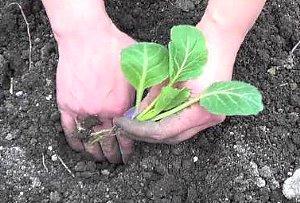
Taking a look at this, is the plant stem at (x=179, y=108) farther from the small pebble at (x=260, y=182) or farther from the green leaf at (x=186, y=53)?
the small pebble at (x=260, y=182)

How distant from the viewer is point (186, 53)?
1.45 m

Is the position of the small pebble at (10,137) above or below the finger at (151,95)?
below

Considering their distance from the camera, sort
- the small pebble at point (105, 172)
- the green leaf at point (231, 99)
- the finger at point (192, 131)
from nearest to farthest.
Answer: the green leaf at point (231, 99) → the finger at point (192, 131) → the small pebble at point (105, 172)

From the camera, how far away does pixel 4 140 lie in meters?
1.65

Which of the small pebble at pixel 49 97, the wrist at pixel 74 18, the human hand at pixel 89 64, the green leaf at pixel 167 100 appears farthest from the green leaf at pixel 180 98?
the small pebble at pixel 49 97

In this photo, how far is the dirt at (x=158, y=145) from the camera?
1563mm

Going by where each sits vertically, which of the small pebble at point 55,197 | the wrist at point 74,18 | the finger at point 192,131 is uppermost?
the wrist at point 74,18

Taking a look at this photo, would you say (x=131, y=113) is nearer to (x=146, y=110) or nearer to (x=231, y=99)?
(x=146, y=110)

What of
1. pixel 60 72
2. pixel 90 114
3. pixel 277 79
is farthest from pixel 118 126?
pixel 277 79

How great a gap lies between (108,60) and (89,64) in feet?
0.14

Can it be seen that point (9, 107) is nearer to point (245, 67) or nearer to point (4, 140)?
point (4, 140)

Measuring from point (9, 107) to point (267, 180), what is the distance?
0.61 m

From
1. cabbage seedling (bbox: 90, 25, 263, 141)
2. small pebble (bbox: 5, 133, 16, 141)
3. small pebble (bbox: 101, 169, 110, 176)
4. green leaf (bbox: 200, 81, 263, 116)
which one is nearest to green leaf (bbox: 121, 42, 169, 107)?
Answer: cabbage seedling (bbox: 90, 25, 263, 141)

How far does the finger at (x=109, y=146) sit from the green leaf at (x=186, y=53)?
202 millimetres
